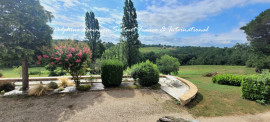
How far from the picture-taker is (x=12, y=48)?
4.73m

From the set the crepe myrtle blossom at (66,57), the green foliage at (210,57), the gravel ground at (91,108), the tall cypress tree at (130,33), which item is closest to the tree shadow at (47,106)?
the gravel ground at (91,108)

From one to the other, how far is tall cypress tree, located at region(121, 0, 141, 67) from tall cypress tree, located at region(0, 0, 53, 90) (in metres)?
9.57

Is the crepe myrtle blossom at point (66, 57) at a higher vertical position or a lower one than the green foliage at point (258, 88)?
higher

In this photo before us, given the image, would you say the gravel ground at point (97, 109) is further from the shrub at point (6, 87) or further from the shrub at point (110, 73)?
the shrub at point (6, 87)

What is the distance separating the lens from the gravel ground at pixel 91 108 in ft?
11.5

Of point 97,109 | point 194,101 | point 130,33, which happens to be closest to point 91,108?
point 97,109

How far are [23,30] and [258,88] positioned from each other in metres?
10.9

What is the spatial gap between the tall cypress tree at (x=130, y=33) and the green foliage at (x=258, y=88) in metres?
11.2

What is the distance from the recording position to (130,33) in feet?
47.8

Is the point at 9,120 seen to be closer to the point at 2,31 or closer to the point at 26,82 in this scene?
the point at 26,82

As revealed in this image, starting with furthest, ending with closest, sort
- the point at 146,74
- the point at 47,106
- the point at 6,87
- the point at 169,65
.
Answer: the point at 169,65, the point at 146,74, the point at 6,87, the point at 47,106

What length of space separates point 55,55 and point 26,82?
7.77 feet

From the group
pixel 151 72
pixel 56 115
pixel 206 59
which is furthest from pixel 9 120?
pixel 206 59

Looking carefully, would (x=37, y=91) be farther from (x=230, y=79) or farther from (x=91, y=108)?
(x=230, y=79)
